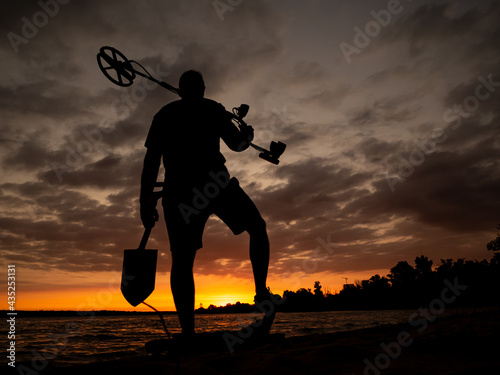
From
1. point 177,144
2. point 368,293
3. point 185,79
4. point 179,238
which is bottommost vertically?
point 368,293

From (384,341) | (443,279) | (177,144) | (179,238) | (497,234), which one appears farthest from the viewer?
(443,279)

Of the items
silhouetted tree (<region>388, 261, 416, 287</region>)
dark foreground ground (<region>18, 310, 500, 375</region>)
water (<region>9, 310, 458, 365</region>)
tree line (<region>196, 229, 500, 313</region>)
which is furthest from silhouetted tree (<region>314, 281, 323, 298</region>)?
dark foreground ground (<region>18, 310, 500, 375</region>)

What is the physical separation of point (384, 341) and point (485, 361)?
1.36 m

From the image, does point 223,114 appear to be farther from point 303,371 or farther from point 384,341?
point 384,341

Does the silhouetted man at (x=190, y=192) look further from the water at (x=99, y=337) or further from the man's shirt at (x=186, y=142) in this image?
the water at (x=99, y=337)

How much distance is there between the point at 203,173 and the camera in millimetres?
3291

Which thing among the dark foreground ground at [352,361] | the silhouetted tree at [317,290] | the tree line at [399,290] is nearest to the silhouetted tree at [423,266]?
the tree line at [399,290]

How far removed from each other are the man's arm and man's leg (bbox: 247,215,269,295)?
1.01 meters

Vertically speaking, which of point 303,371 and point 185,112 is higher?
point 185,112

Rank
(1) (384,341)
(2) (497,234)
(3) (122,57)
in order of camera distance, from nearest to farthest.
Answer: (1) (384,341), (3) (122,57), (2) (497,234)

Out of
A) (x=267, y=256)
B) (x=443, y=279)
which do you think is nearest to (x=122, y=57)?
(x=267, y=256)

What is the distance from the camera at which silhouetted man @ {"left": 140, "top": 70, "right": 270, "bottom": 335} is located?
10.2 ft

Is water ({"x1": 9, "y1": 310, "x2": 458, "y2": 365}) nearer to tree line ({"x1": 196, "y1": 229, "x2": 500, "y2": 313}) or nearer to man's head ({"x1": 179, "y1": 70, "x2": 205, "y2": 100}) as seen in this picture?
man's head ({"x1": 179, "y1": 70, "x2": 205, "y2": 100})

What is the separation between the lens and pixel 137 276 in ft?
9.33
